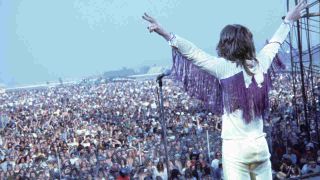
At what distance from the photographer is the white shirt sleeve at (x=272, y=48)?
1684mm

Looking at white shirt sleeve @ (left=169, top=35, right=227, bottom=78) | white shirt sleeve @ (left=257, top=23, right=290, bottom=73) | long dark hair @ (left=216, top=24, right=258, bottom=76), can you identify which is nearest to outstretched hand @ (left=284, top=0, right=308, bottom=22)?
white shirt sleeve @ (left=257, top=23, right=290, bottom=73)

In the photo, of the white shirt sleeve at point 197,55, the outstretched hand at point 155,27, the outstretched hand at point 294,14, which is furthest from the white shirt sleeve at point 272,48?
the outstretched hand at point 155,27

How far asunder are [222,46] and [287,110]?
1186 cm

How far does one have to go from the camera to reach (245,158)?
5.17 feet

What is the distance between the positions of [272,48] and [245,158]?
0.42 m

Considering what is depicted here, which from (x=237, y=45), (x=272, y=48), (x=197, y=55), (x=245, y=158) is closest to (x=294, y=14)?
(x=272, y=48)

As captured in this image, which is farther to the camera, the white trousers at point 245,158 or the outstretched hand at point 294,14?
the outstretched hand at point 294,14

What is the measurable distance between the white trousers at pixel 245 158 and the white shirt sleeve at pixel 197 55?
0.84ft

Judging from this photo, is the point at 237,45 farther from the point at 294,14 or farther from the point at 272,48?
the point at 294,14

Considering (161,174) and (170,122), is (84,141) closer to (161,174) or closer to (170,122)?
(170,122)

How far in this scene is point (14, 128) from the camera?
56.4 feet

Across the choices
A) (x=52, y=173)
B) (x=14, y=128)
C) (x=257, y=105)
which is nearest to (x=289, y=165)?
(x=52, y=173)

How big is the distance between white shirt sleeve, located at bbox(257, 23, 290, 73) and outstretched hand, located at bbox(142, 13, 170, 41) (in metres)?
0.36

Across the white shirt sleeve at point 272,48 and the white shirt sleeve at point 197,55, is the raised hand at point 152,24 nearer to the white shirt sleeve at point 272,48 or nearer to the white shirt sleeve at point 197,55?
the white shirt sleeve at point 197,55
